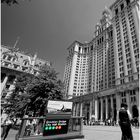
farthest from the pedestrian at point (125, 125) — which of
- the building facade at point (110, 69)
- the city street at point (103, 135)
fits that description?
the building facade at point (110, 69)

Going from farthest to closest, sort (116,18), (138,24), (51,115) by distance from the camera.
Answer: (116,18) → (138,24) → (51,115)

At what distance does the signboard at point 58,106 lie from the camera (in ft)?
33.2

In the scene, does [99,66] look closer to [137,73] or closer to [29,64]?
[137,73]

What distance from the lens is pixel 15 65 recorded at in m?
54.0

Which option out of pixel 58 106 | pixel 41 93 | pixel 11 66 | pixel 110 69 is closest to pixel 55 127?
pixel 58 106

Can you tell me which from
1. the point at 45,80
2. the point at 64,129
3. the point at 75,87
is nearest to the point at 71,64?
the point at 75,87

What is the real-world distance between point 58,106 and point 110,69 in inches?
2964

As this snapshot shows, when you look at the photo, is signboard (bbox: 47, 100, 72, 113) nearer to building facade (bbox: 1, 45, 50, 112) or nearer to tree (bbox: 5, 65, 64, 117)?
tree (bbox: 5, 65, 64, 117)

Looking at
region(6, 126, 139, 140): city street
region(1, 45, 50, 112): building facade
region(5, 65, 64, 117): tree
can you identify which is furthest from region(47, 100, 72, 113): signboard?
region(1, 45, 50, 112): building facade

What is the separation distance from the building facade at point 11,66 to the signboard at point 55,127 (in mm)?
39466

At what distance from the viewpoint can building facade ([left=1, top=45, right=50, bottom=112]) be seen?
46.3 m

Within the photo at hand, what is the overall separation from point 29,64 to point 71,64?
62473 mm

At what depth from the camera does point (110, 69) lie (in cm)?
7988

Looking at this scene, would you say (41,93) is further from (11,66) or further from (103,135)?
(11,66)
